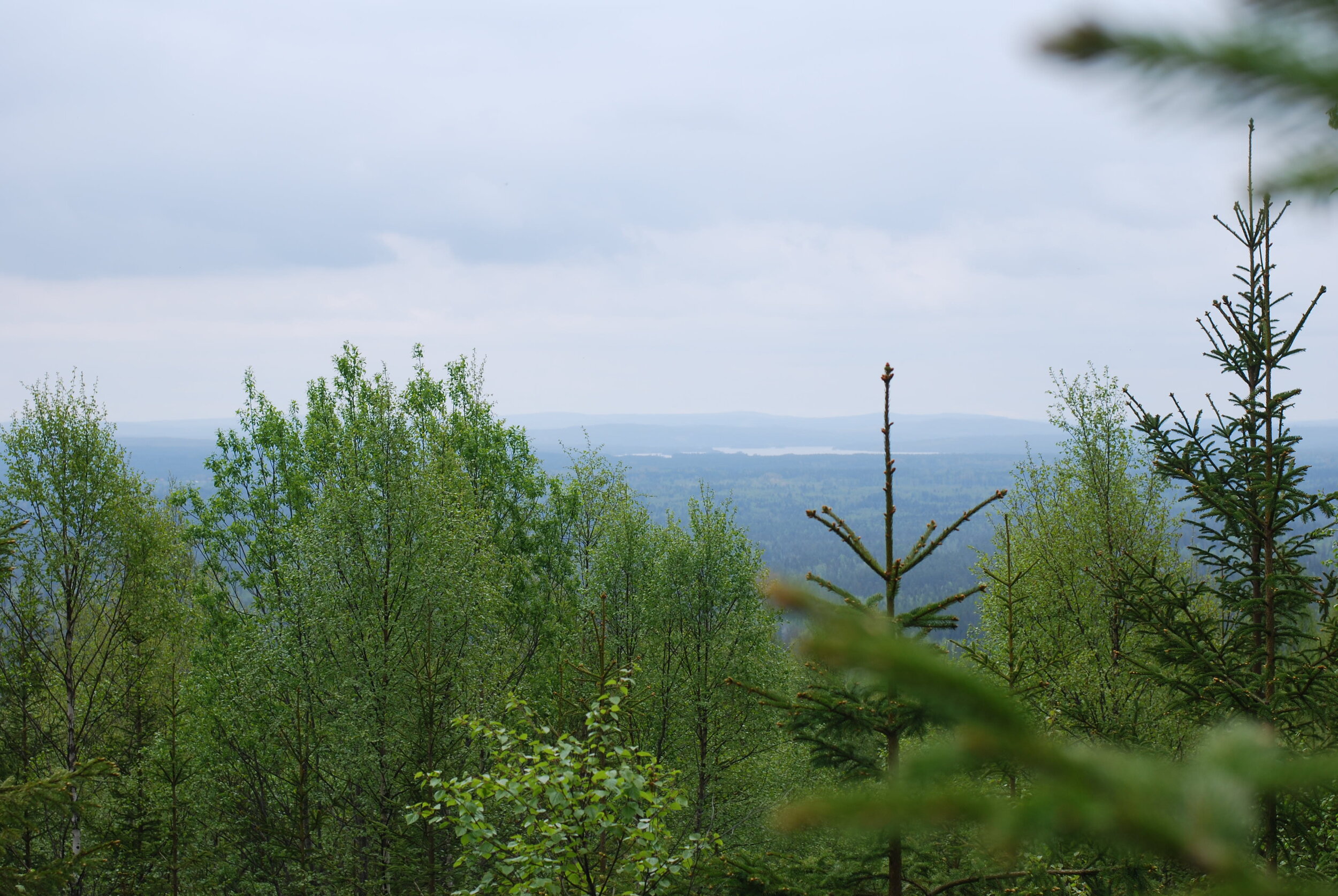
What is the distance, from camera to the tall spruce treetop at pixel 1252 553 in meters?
8.04

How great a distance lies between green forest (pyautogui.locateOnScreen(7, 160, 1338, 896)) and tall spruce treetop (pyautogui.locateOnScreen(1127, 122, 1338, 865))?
5 cm

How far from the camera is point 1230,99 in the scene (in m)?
1.03

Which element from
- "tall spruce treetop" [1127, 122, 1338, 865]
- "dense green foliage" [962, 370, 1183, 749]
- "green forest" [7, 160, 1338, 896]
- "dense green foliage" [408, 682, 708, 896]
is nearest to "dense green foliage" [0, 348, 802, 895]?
"green forest" [7, 160, 1338, 896]

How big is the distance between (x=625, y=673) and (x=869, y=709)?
470 cm

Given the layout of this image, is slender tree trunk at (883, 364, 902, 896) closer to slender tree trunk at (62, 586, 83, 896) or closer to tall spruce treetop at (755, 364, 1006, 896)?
tall spruce treetop at (755, 364, 1006, 896)

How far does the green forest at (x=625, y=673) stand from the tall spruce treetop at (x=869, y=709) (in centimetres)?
5

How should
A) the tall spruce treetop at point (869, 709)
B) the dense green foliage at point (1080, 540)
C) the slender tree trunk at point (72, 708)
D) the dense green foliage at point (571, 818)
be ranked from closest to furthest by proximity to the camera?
the tall spruce treetop at point (869, 709) → the dense green foliage at point (571, 818) → the slender tree trunk at point (72, 708) → the dense green foliage at point (1080, 540)

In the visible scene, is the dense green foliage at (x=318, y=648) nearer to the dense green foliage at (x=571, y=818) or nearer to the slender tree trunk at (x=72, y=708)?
the slender tree trunk at (x=72, y=708)

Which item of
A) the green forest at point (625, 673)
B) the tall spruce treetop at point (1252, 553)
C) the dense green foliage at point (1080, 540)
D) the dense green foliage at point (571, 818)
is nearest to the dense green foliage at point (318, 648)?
the green forest at point (625, 673)

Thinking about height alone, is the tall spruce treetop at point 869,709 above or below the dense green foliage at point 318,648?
above

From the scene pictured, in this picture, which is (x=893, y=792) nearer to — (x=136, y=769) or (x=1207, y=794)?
(x=1207, y=794)

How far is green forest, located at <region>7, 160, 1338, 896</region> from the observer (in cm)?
181


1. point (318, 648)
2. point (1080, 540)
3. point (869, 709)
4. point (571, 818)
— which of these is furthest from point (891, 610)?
point (1080, 540)

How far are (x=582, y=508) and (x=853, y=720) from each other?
99.1ft
